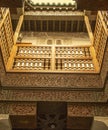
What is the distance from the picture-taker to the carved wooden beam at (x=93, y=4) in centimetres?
427

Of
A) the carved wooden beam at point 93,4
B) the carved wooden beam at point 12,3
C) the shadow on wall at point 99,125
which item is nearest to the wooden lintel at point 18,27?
the shadow on wall at point 99,125

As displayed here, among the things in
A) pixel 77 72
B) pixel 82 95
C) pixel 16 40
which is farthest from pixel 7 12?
pixel 82 95

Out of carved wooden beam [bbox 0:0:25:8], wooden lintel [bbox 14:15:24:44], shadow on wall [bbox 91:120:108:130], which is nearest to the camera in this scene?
carved wooden beam [bbox 0:0:25:8]

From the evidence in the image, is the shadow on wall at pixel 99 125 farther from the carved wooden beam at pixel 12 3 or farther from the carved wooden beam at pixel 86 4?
the carved wooden beam at pixel 12 3

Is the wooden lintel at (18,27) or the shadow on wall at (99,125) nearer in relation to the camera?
the shadow on wall at (99,125)

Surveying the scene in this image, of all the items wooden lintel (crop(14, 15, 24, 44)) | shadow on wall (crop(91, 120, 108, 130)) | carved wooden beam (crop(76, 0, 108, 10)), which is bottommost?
shadow on wall (crop(91, 120, 108, 130))

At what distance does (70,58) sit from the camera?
7965 mm

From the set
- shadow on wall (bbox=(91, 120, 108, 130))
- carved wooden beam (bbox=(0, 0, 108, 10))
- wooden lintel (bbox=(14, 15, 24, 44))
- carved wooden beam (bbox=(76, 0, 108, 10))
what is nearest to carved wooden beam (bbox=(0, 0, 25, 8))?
carved wooden beam (bbox=(0, 0, 108, 10))

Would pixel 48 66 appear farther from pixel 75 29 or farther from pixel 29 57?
pixel 75 29

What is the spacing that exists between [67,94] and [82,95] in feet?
1.20

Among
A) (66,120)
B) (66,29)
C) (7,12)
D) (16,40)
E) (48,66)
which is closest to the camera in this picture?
(66,120)

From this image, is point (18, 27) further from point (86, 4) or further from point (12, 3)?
point (86, 4)

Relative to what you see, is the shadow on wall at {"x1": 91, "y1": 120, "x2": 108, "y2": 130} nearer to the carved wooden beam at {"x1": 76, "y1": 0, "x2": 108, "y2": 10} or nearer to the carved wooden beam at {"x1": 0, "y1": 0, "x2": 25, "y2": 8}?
the carved wooden beam at {"x1": 76, "y1": 0, "x2": 108, "y2": 10}

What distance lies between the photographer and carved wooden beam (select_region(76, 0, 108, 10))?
4.27m
